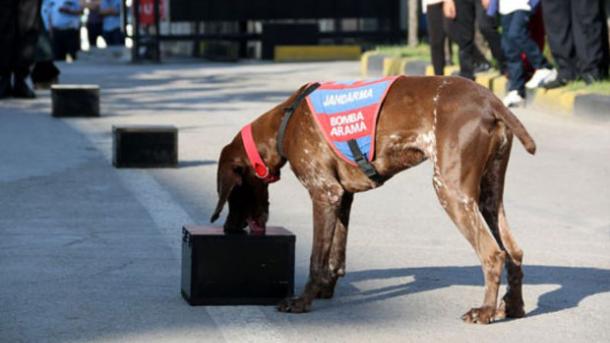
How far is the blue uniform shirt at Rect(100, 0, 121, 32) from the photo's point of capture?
38.4 meters

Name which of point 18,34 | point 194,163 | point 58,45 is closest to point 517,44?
point 194,163

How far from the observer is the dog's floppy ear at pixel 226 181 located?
6820 mm

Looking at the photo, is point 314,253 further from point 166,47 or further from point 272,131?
point 166,47

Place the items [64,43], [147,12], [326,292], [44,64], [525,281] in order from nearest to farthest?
[326,292], [525,281], [44,64], [64,43], [147,12]

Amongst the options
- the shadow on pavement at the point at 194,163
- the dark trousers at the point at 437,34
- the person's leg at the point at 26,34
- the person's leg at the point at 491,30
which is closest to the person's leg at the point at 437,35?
the dark trousers at the point at 437,34

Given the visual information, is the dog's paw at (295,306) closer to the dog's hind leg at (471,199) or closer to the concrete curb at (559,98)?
the dog's hind leg at (471,199)

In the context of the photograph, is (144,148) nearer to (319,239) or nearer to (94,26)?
(319,239)

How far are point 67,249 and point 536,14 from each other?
35.2 ft

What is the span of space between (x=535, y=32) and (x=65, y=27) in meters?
14.1

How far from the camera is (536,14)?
18.1 m

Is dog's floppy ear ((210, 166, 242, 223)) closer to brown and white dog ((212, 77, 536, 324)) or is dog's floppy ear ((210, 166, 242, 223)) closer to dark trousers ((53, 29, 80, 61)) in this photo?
brown and white dog ((212, 77, 536, 324))

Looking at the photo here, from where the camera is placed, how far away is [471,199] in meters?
6.43

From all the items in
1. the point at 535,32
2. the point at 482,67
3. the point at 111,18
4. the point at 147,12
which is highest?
the point at 535,32

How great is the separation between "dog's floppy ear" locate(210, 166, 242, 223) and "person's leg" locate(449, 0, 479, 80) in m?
11.7
